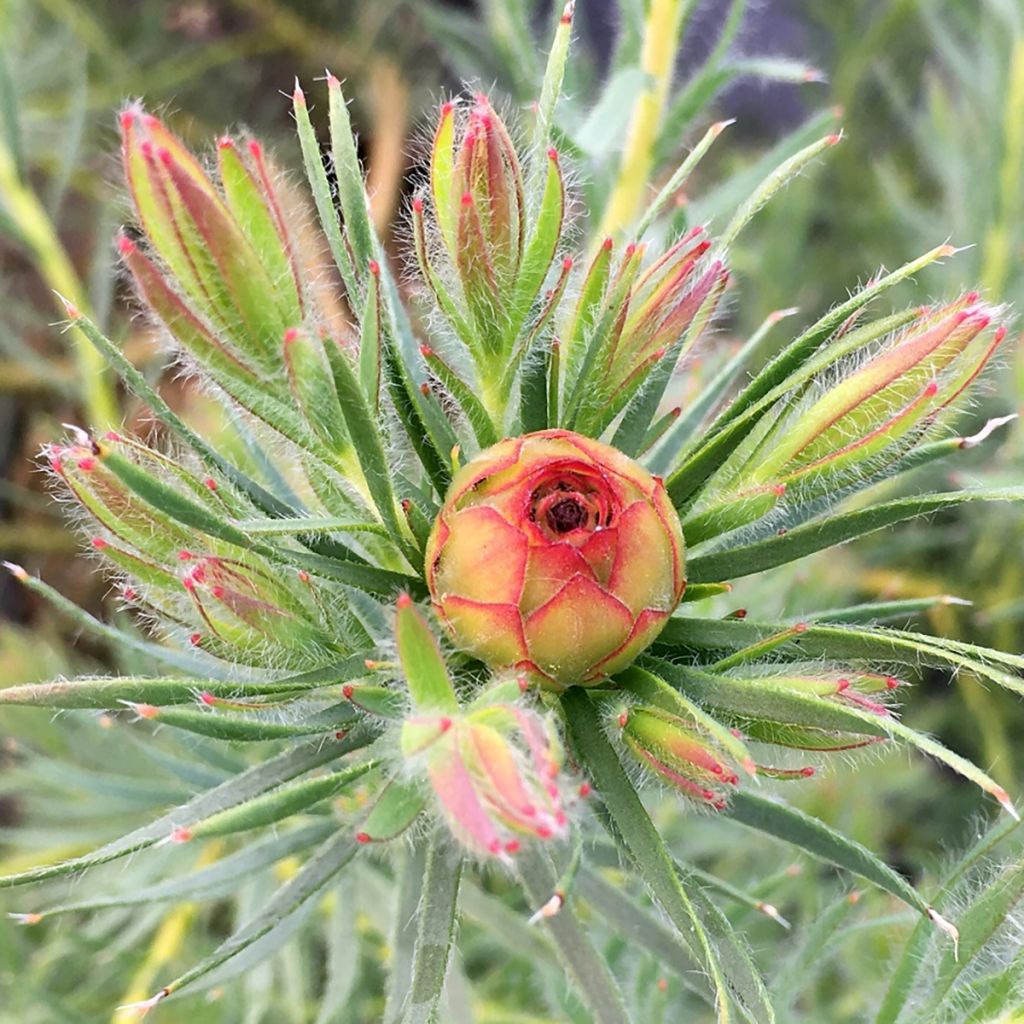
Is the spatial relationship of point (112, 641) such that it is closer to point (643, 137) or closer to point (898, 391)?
A: point (898, 391)

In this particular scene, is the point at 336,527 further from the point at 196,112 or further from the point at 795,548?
the point at 196,112

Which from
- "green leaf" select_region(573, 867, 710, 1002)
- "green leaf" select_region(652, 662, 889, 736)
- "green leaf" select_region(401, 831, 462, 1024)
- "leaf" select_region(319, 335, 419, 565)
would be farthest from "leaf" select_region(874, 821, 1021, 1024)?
"leaf" select_region(319, 335, 419, 565)

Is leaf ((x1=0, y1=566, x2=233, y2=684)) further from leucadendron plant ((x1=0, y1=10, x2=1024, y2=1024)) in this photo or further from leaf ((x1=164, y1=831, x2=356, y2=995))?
leaf ((x1=164, y1=831, x2=356, y2=995))

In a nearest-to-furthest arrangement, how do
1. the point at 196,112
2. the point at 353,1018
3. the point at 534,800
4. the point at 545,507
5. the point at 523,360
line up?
1. the point at 534,800
2. the point at 545,507
3. the point at 523,360
4. the point at 353,1018
5. the point at 196,112

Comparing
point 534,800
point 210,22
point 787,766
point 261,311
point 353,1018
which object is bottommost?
point 353,1018

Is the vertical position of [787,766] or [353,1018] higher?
[787,766]

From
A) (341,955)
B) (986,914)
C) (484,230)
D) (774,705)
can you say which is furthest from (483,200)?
(341,955)

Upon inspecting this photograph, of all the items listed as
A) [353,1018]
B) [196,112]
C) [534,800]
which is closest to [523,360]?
[534,800]
